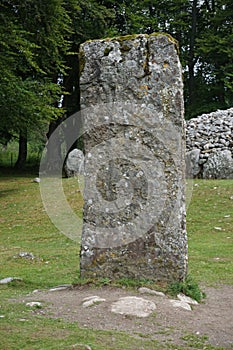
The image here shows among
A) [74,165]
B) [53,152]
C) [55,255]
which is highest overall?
[53,152]

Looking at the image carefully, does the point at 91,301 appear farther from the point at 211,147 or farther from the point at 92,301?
the point at 211,147

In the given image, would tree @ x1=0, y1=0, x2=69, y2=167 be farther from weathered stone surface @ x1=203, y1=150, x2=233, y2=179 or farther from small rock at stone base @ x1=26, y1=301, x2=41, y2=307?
small rock at stone base @ x1=26, y1=301, x2=41, y2=307

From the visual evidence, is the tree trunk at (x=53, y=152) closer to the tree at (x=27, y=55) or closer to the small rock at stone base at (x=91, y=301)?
the tree at (x=27, y=55)

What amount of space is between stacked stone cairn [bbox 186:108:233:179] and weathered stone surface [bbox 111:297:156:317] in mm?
14051

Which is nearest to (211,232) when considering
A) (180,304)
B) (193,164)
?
(180,304)

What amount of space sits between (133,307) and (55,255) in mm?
5301

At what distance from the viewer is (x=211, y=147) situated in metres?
20.8

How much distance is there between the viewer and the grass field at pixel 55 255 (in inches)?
187

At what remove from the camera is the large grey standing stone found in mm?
6676

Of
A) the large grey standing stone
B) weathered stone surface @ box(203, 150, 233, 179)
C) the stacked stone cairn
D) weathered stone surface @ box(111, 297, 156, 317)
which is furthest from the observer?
the stacked stone cairn

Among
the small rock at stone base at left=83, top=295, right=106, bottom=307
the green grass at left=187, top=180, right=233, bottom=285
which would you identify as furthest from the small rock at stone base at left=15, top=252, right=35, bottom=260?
the small rock at stone base at left=83, top=295, right=106, bottom=307

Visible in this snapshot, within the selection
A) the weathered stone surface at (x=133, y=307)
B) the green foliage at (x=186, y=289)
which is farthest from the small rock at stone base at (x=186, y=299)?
the weathered stone surface at (x=133, y=307)

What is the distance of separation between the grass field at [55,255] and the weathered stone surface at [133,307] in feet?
1.98

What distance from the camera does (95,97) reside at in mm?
7070
